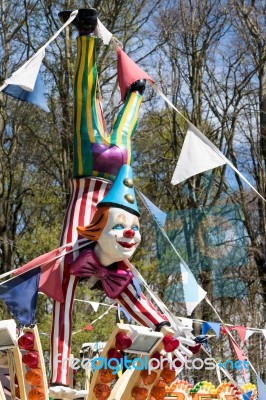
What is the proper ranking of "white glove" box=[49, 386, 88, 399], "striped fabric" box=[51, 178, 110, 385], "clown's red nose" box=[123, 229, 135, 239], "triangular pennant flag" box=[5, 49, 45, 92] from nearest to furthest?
1. "white glove" box=[49, 386, 88, 399]
2. "striped fabric" box=[51, 178, 110, 385]
3. "clown's red nose" box=[123, 229, 135, 239]
4. "triangular pennant flag" box=[5, 49, 45, 92]

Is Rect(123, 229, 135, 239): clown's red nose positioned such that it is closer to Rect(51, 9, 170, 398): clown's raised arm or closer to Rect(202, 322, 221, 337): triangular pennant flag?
Rect(51, 9, 170, 398): clown's raised arm

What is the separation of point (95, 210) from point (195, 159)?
3.19 ft

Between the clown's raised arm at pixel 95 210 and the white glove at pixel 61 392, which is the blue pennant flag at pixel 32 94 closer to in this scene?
the clown's raised arm at pixel 95 210

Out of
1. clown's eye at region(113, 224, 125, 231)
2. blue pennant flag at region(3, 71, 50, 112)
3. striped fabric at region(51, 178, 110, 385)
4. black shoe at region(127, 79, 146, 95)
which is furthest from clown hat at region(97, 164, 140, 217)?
blue pennant flag at region(3, 71, 50, 112)

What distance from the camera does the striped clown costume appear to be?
22.7 feet

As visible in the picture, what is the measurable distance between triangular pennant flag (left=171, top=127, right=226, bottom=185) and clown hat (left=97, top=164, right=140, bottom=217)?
1.53ft

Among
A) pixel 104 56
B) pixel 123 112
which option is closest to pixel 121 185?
pixel 123 112

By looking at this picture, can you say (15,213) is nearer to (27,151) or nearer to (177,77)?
(27,151)

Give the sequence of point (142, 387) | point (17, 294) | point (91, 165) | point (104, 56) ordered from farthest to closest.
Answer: point (104, 56) → point (91, 165) → point (17, 294) → point (142, 387)

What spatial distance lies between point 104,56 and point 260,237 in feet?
14.8

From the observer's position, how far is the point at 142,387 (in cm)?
580

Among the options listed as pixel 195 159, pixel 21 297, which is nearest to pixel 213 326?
pixel 195 159

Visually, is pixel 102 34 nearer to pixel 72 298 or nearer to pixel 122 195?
pixel 122 195

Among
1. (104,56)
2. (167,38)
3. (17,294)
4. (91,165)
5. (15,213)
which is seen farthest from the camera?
(15,213)
